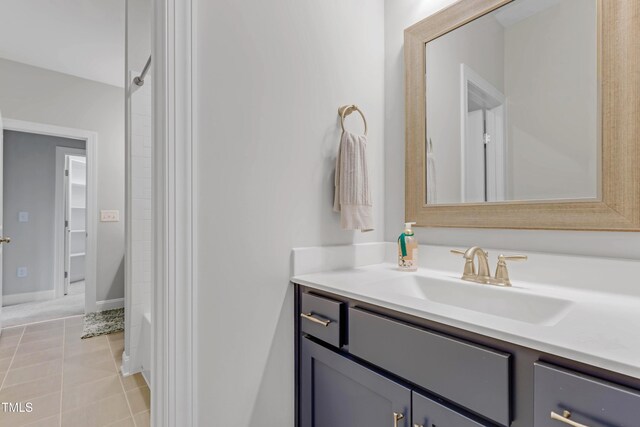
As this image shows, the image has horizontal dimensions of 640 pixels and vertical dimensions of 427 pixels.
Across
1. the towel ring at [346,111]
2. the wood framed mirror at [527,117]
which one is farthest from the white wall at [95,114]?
the wood framed mirror at [527,117]

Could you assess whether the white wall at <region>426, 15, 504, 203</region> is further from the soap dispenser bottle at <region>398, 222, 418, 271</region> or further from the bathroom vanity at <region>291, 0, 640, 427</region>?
the soap dispenser bottle at <region>398, 222, 418, 271</region>

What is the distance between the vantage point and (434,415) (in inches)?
27.8

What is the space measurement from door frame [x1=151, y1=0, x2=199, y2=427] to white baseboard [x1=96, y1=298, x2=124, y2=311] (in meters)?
2.90

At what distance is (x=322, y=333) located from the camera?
998 mm

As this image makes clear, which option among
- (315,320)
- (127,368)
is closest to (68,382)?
(127,368)

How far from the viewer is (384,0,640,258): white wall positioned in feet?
3.51

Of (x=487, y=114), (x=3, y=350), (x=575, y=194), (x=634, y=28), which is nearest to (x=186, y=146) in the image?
(x=487, y=114)

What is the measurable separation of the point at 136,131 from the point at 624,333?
2.42 meters

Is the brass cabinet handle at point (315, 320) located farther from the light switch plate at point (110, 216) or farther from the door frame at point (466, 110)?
the light switch plate at point (110, 216)

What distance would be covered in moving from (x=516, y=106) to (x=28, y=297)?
493 centimetres

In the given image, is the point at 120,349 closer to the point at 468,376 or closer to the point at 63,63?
the point at 468,376

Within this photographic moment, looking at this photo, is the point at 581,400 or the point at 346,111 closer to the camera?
the point at 581,400

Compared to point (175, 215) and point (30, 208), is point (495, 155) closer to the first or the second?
point (175, 215)

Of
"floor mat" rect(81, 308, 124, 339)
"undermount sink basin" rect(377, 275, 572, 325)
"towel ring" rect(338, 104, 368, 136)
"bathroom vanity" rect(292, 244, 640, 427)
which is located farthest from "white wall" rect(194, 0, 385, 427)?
"floor mat" rect(81, 308, 124, 339)
